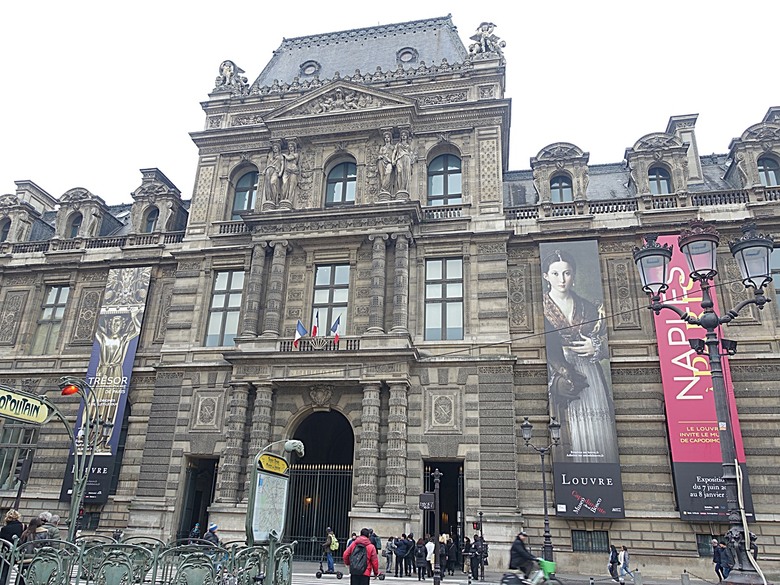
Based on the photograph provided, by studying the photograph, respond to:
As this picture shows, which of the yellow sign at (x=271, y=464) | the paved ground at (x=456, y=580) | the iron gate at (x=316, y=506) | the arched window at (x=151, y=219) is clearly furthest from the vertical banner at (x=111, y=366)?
the yellow sign at (x=271, y=464)

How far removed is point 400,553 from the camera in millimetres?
19812

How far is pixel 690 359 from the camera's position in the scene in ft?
74.0

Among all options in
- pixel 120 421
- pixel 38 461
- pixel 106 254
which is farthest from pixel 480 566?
pixel 106 254

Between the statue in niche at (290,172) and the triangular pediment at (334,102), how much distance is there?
158 centimetres

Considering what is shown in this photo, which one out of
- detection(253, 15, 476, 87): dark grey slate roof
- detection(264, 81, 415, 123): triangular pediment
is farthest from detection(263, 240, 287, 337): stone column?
detection(253, 15, 476, 87): dark grey slate roof

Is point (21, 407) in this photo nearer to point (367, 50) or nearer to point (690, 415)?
point (690, 415)

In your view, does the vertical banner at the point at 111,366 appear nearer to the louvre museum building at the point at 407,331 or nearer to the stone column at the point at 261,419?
the louvre museum building at the point at 407,331

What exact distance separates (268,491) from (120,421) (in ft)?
59.3

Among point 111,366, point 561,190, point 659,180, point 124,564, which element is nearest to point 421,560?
point 124,564

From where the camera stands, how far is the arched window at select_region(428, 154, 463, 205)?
2769 cm

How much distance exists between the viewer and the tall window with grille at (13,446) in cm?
2753

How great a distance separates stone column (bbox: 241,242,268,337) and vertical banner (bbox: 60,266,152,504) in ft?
19.1

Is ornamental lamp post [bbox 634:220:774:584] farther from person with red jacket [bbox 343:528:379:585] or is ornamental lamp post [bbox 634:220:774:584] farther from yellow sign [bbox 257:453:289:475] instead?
yellow sign [bbox 257:453:289:475]

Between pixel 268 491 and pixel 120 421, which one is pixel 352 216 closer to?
pixel 120 421
